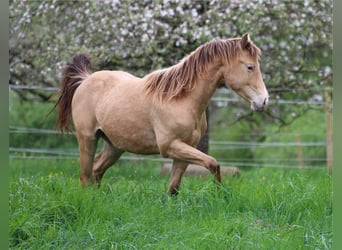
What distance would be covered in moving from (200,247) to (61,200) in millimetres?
1436

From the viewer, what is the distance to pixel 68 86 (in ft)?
21.9

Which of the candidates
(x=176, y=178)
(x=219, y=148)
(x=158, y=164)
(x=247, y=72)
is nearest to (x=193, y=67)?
(x=247, y=72)

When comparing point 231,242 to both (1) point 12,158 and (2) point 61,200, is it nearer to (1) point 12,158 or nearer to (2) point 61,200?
(2) point 61,200

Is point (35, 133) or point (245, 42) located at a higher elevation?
point (245, 42)

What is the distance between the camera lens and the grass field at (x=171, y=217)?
3988mm

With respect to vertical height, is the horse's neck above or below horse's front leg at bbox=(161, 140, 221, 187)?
above

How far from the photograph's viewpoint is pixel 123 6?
8406 millimetres

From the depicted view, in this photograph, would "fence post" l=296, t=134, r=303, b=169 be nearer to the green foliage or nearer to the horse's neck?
the green foliage

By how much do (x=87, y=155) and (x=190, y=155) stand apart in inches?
64.2

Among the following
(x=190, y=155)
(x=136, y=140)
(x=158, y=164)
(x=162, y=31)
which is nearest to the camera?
(x=190, y=155)

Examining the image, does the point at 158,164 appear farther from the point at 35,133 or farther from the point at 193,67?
the point at 193,67

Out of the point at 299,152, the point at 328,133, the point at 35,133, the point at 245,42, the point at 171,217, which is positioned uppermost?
the point at 245,42

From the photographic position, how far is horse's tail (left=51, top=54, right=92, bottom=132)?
664 centimetres

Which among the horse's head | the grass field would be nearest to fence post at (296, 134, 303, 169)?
the grass field
